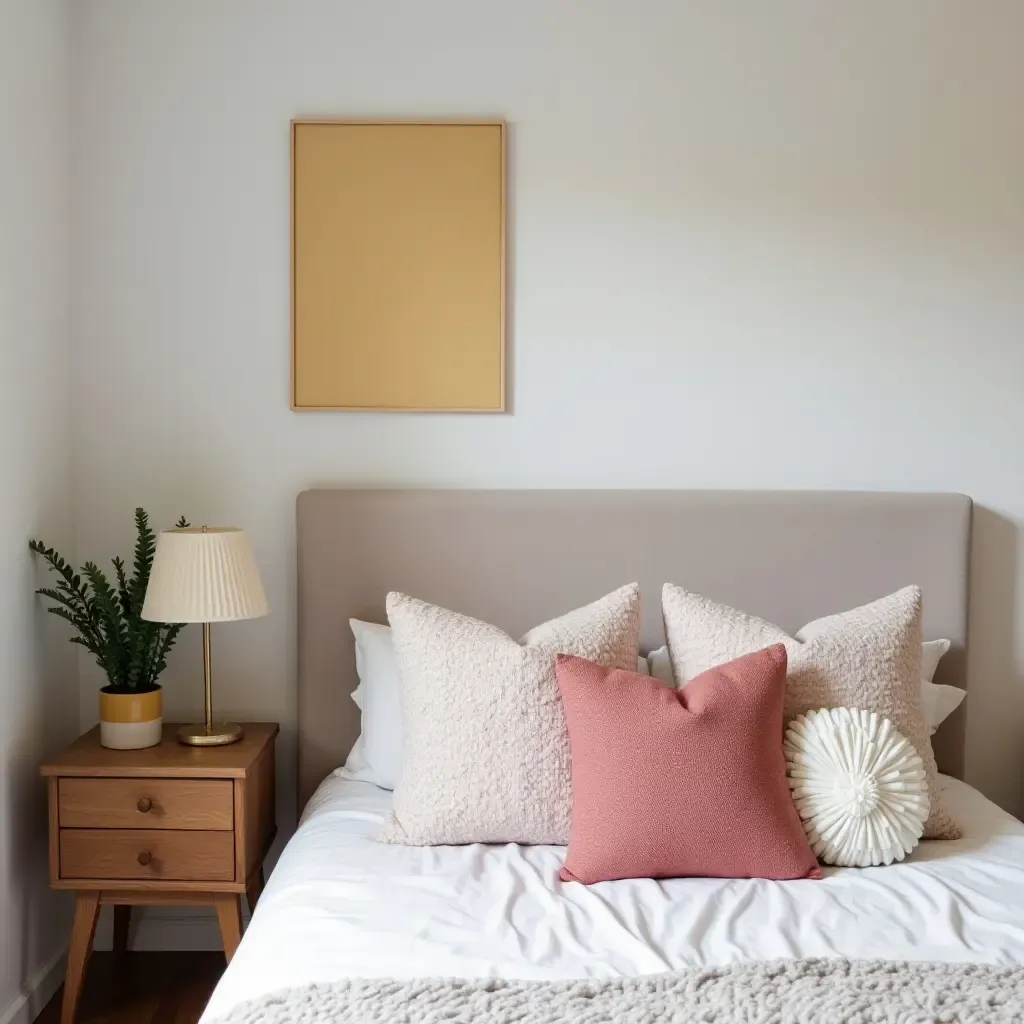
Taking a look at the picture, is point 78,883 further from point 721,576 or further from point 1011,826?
point 1011,826

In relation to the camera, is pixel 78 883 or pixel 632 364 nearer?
pixel 78 883

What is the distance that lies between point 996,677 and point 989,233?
1100 millimetres

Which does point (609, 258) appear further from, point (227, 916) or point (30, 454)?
point (227, 916)

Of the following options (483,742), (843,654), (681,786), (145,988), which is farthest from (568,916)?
(145,988)

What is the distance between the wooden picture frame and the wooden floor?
4.57 feet

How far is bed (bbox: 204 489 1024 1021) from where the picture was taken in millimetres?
1627

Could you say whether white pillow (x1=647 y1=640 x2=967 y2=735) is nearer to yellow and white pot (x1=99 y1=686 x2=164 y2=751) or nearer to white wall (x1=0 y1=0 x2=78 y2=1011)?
yellow and white pot (x1=99 y1=686 x2=164 y2=751)

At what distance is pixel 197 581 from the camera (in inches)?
91.8

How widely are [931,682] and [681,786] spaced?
38.8 inches

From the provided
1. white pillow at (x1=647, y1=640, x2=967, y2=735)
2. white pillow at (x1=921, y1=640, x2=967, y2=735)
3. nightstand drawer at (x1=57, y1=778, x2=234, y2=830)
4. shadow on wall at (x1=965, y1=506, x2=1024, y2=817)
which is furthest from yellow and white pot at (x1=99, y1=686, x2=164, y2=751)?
shadow on wall at (x1=965, y1=506, x2=1024, y2=817)

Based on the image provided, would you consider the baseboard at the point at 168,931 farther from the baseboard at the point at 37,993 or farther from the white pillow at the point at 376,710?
the white pillow at the point at 376,710

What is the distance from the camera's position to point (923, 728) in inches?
87.7

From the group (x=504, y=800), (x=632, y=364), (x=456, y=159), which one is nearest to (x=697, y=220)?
(x=632, y=364)

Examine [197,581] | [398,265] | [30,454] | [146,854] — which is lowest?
[146,854]
